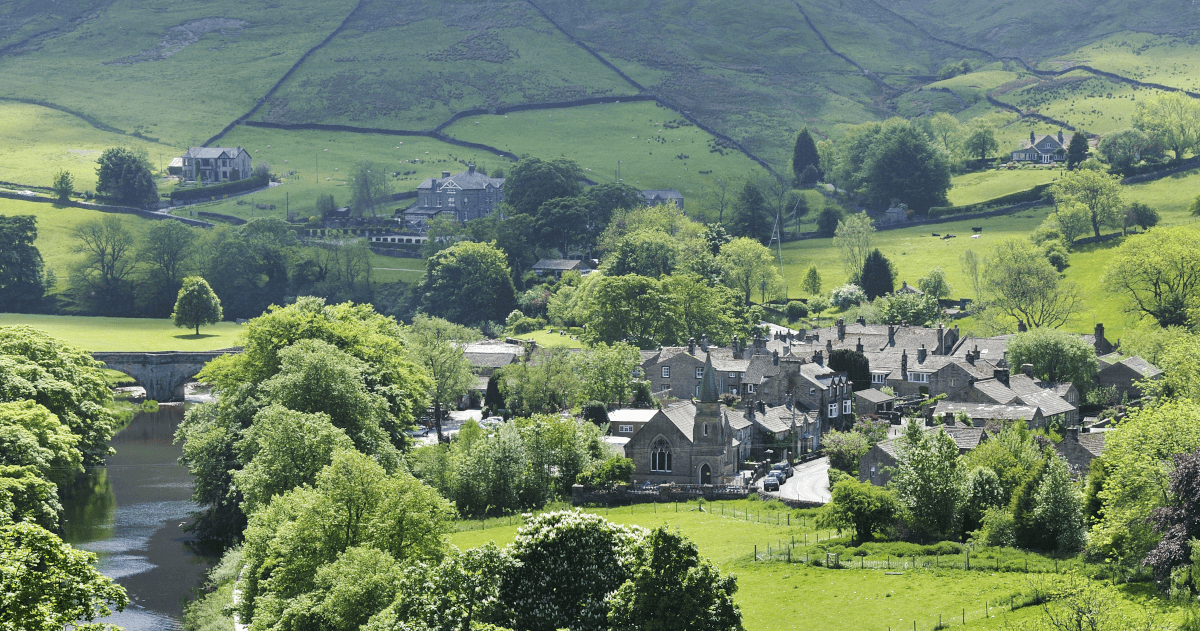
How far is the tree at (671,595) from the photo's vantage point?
138 ft

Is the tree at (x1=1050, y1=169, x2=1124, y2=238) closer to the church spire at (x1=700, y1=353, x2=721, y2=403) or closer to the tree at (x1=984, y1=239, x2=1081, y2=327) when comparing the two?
the tree at (x1=984, y1=239, x2=1081, y2=327)

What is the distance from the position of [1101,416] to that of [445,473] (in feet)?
169

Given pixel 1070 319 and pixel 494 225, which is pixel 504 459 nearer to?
pixel 1070 319

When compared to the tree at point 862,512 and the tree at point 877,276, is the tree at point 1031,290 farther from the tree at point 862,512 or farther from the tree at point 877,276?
the tree at point 862,512

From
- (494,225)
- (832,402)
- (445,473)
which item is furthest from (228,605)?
(494,225)

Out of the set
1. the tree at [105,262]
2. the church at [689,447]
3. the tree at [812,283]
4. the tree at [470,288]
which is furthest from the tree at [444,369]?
the tree at [105,262]

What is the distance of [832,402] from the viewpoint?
109125mm

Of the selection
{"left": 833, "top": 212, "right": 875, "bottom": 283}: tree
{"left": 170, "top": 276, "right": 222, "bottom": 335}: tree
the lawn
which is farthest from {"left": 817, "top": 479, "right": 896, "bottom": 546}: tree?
{"left": 170, "top": 276, "right": 222, "bottom": 335}: tree

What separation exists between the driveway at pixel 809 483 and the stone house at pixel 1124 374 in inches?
1191

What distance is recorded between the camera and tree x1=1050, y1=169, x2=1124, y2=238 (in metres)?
172

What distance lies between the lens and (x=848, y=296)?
164875 millimetres

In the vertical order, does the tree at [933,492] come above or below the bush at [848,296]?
below

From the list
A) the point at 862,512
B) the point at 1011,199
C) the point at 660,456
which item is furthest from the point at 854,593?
the point at 1011,199

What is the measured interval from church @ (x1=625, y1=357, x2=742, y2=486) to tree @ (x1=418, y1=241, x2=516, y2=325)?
86.3 meters
